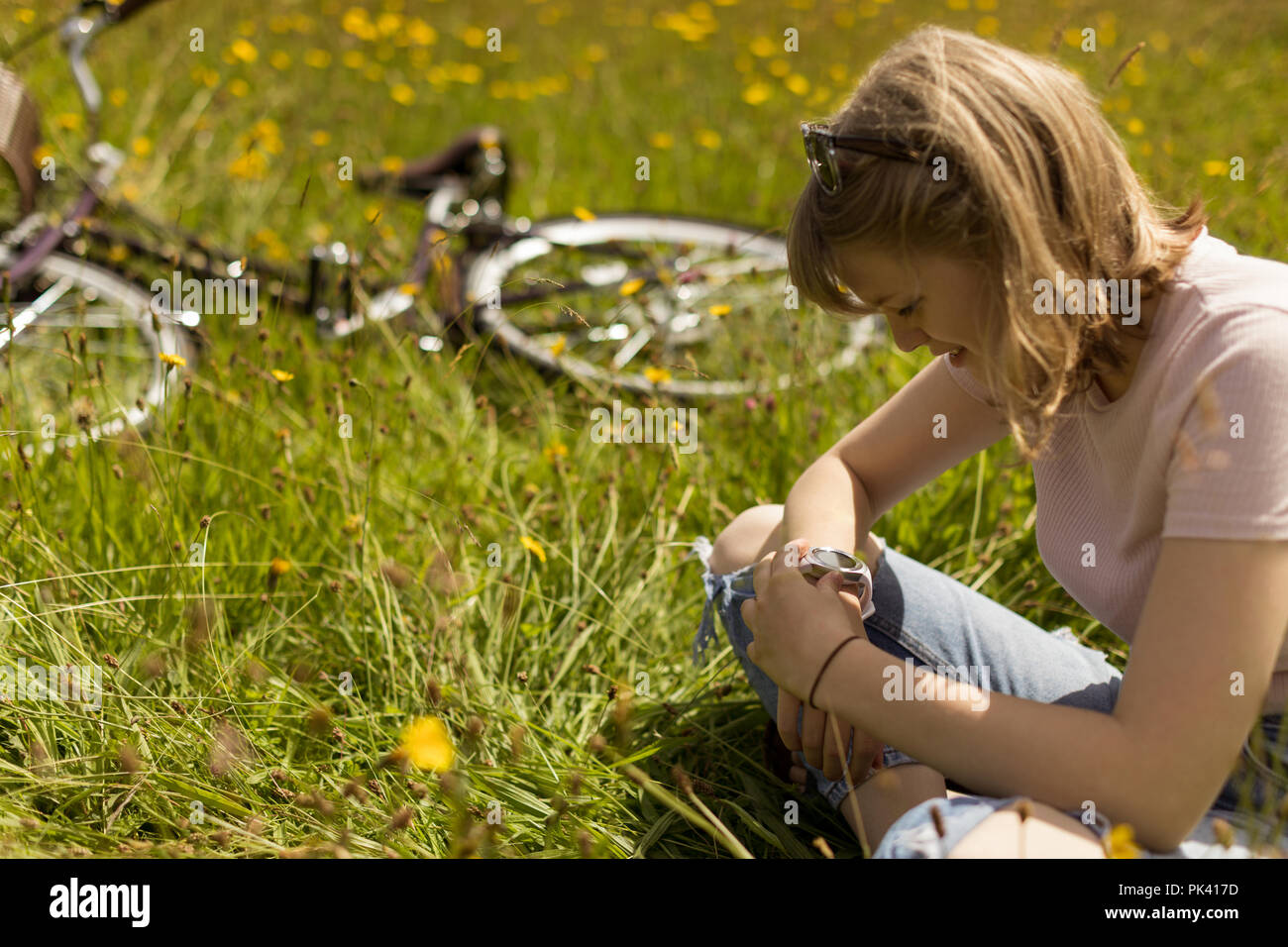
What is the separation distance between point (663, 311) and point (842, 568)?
1958mm

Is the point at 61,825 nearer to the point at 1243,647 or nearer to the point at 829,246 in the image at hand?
the point at 829,246

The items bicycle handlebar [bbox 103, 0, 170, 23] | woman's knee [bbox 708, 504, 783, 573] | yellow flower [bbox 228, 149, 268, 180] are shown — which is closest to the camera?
woman's knee [bbox 708, 504, 783, 573]

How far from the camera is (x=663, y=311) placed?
330 cm

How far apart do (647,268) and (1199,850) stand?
7.64 feet

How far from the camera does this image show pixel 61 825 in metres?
1.43

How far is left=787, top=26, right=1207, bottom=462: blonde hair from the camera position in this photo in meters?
1.20

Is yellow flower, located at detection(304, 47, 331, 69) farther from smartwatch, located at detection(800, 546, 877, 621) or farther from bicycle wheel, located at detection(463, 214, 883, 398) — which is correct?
smartwatch, located at detection(800, 546, 877, 621)

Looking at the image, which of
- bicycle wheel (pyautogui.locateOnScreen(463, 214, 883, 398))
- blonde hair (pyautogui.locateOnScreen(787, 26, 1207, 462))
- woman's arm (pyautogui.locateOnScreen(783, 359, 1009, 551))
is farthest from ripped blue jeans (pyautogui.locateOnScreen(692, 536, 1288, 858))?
bicycle wheel (pyautogui.locateOnScreen(463, 214, 883, 398))

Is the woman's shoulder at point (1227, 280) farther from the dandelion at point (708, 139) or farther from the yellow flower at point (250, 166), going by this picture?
the dandelion at point (708, 139)

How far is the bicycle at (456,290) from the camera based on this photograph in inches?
94.4

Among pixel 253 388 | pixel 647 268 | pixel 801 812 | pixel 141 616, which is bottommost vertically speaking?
pixel 801 812
